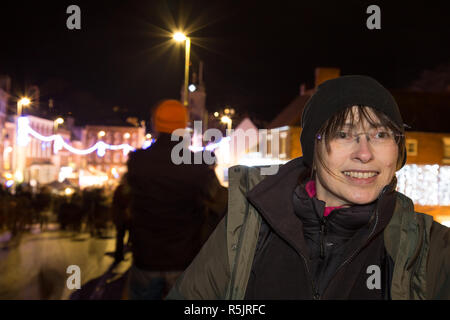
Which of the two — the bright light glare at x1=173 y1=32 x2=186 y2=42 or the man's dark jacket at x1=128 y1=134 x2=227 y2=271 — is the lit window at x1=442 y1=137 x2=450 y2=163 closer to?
the bright light glare at x1=173 y1=32 x2=186 y2=42

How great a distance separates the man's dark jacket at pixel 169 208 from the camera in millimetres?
3357

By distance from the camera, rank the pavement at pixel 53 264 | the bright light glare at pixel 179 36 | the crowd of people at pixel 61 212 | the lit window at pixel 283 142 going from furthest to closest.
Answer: the lit window at pixel 283 142
the bright light glare at pixel 179 36
the crowd of people at pixel 61 212
the pavement at pixel 53 264

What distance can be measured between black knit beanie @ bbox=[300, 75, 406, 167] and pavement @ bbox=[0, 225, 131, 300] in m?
5.72

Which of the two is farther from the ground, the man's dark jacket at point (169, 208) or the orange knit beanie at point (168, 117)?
the orange knit beanie at point (168, 117)

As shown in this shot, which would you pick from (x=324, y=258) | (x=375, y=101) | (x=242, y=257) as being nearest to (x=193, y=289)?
(x=242, y=257)

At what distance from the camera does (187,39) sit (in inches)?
578

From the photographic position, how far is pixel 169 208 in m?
3.40

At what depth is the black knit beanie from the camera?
195 cm

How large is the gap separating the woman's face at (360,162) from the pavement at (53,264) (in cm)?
568

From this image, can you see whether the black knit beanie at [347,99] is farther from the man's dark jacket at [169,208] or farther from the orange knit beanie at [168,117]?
the orange knit beanie at [168,117]

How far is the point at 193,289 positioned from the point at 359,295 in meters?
0.74

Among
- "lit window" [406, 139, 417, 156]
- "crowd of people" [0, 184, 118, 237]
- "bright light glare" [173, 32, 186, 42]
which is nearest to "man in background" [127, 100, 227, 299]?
"crowd of people" [0, 184, 118, 237]

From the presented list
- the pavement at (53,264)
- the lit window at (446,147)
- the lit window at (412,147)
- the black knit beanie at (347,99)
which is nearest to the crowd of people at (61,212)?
the pavement at (53,264)

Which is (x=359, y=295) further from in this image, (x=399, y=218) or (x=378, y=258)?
(x=399, y=218)
